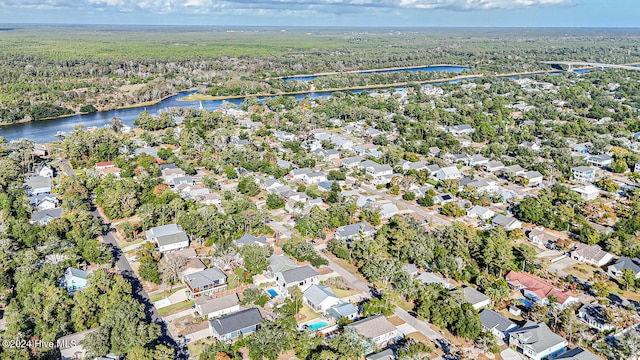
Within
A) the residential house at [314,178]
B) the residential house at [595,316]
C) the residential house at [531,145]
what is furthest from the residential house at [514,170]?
the residential house at [595,316]

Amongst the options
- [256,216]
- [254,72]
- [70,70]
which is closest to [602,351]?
[256,216]

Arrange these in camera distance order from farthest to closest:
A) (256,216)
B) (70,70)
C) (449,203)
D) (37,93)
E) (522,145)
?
(70,70) → (37,93) → (522,145) → (449,203) → (256,216)

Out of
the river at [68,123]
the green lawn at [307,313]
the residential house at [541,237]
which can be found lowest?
the river at [68,123]

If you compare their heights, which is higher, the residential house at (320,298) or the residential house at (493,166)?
the residential house at (493,166)

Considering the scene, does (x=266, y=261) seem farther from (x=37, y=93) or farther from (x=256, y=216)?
(x=37, y=93)

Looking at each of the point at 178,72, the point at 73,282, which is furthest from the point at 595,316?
the point at 178,72

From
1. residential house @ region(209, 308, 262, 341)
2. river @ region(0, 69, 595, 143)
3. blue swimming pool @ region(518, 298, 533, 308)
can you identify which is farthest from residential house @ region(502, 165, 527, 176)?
river @ region(0, 69, 595, 143)

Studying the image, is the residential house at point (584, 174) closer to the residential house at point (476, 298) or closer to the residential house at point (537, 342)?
the residential house at point (476, 298)

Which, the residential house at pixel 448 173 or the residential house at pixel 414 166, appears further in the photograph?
the residential house at pixel 414 166
